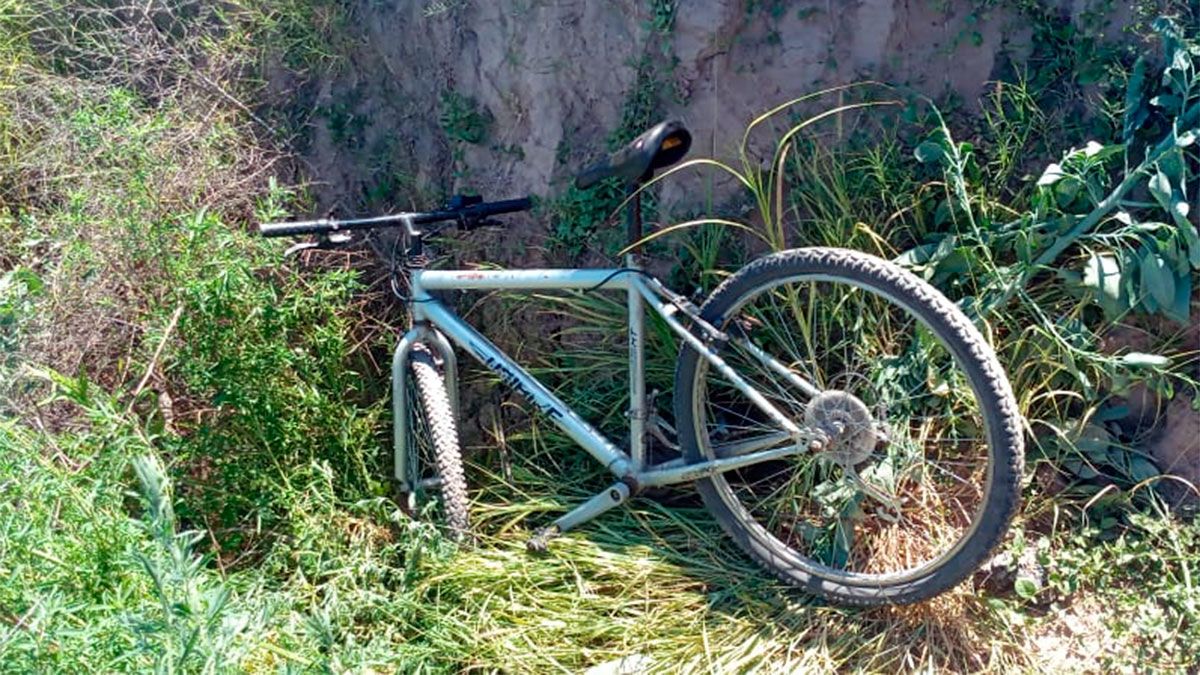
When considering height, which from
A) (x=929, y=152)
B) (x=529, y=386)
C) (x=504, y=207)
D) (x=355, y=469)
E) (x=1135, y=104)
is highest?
(x=1135, y=104)

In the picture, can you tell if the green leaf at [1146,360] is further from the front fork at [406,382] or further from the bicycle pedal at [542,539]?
the front fork at [406,382]

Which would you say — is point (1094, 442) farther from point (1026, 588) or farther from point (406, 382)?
point (406, 382)

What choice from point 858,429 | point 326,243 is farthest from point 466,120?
point 858,429

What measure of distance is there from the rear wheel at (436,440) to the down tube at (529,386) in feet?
0.46

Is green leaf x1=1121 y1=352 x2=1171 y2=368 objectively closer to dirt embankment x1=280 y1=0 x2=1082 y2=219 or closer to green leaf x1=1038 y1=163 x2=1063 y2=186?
green leaf x1=1038 y1=163 x2=1063 y2=186

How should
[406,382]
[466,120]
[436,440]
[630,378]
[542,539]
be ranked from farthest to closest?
[466,120], [406,382], [436,440], [542,539], [630,378]

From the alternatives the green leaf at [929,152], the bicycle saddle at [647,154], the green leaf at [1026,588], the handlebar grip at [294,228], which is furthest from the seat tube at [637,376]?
the green leaf at [1026,588]

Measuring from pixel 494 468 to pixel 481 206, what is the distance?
887 mm

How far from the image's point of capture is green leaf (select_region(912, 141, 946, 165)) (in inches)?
129

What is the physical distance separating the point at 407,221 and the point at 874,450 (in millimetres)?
1582

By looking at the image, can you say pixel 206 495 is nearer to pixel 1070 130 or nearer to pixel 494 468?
pixel 494 468

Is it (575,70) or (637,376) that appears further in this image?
(575,70)

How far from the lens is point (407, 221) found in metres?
3.61

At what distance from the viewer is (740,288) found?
311 centimetres
